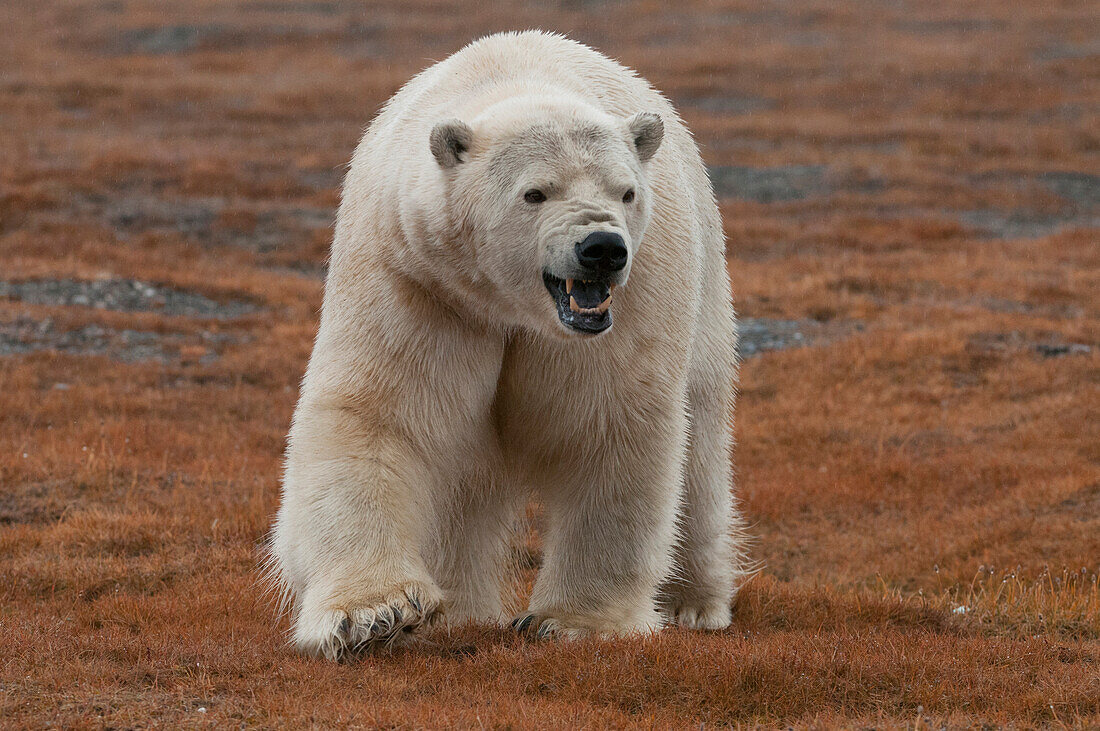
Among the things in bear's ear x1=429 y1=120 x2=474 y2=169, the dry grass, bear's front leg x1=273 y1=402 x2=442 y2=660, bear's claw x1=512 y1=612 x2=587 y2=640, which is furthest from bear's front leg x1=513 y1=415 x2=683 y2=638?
bear's ear x1=429 y1=120 x2=474 y2=169

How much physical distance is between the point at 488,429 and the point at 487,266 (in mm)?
929

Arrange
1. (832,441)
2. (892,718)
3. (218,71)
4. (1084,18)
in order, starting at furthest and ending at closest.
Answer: (1084,18) < (218,71) < (832,441) < (892,718)

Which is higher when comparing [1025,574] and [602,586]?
[602,586]

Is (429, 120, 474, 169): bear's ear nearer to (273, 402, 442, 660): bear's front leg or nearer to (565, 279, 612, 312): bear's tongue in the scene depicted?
(565, 279, 612, 312): bear's tongue

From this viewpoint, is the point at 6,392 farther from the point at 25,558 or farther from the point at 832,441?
the point at 832,441

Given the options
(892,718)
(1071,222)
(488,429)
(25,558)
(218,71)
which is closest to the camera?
(892,718)

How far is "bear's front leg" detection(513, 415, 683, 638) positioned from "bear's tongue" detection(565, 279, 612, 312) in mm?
872

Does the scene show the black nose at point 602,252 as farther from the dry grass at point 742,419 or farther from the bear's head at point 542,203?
the dry grass at point 742,419

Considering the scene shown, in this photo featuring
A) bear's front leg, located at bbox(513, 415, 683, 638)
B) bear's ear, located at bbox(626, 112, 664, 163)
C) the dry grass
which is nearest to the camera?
the dry grass

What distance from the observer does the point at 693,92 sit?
40.8m

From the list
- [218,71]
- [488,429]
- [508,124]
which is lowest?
[218,71]

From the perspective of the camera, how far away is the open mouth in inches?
176

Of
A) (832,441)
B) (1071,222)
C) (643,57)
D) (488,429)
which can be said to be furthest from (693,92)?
(488,429)

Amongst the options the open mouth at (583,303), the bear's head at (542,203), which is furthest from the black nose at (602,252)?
the open mouth at (583,303)
